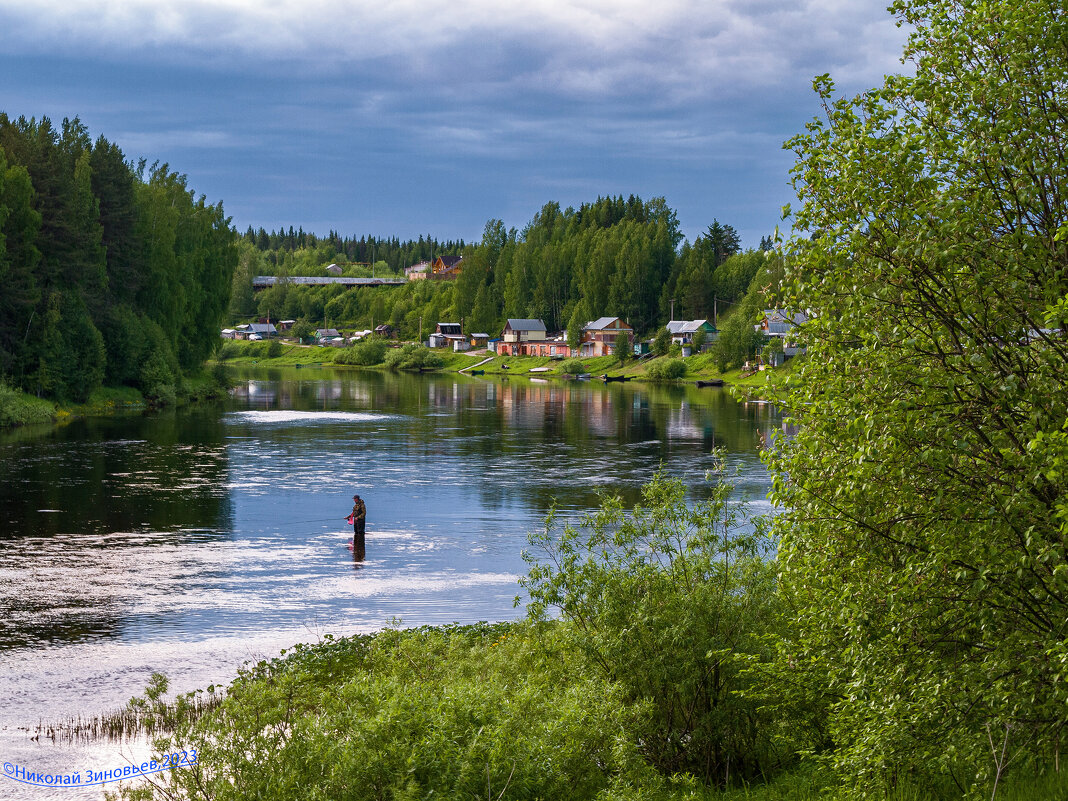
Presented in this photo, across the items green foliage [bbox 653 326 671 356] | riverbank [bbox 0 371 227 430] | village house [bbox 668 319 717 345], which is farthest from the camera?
green foliage [bbox 653 326 671 356]

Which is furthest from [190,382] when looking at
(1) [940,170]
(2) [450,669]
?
(1) [940,170]

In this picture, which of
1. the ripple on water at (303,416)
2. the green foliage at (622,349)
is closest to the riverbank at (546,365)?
the green foliage at (622,349)

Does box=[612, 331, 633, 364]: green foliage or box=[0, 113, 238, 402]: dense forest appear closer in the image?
box=[0, 113, 238, 402]: dense forest

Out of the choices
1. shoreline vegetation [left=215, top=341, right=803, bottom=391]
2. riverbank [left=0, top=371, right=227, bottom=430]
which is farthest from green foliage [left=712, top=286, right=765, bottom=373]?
riverbank [left=0, top=371, right=227, bottom=430]

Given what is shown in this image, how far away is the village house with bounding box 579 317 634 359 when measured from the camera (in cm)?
17925

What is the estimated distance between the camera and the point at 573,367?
169125 mm

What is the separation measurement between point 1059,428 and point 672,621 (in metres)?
6.92

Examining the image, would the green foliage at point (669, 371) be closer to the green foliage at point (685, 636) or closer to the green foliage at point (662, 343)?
the green foliage at point (662, 343)

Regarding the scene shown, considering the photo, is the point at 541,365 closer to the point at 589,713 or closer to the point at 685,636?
the point at 685,636

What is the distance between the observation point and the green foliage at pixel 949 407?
11250mm

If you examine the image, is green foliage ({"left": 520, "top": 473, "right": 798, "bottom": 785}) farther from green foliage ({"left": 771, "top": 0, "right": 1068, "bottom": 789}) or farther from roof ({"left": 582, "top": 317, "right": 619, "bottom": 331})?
roof ({"left": 582, "top": 317, "right": 619, "bottom": 331})

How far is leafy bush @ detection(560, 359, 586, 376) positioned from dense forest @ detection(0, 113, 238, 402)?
71.4 metres

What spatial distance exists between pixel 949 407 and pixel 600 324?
17249 cm

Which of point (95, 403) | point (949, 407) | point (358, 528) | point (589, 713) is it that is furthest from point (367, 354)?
point (949, 407)
